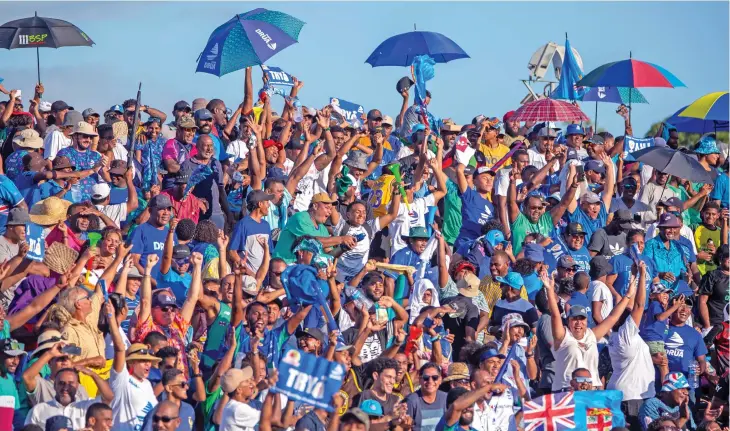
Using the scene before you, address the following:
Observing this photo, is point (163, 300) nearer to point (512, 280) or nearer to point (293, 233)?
point (293, 233)

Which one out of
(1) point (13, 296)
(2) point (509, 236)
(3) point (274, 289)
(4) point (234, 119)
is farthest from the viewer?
(4) point (234, 119)

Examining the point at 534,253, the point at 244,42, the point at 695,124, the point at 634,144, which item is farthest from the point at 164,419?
the point at 695,124

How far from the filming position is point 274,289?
1572 cm

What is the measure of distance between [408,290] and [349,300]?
0.94 meters

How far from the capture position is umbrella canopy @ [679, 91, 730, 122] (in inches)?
891

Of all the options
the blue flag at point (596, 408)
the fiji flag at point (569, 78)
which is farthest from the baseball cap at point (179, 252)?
the fiji flag at point (569, 78)

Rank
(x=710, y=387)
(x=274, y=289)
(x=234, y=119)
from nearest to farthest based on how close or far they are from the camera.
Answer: (x=274, y=289) < (x=710, y=387) < (x=234, y=119)

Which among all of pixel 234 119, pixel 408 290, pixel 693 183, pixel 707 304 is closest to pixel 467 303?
pixel 408 290

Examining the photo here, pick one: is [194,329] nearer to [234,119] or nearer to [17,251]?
[17,251]

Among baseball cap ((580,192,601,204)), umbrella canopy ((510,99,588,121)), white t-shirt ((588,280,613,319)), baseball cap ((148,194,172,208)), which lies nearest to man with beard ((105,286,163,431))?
baseball cap ((148,194,172,208))

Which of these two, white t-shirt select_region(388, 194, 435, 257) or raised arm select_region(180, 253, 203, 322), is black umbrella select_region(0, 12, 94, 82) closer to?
white t-shirt select_region(388, 194, 435, 257)

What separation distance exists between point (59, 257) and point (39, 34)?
592 cm

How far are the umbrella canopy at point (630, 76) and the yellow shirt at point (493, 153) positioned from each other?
138 cm

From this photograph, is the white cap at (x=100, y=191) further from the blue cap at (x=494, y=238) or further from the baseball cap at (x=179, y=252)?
the blue cap at (x=494, y=238)
